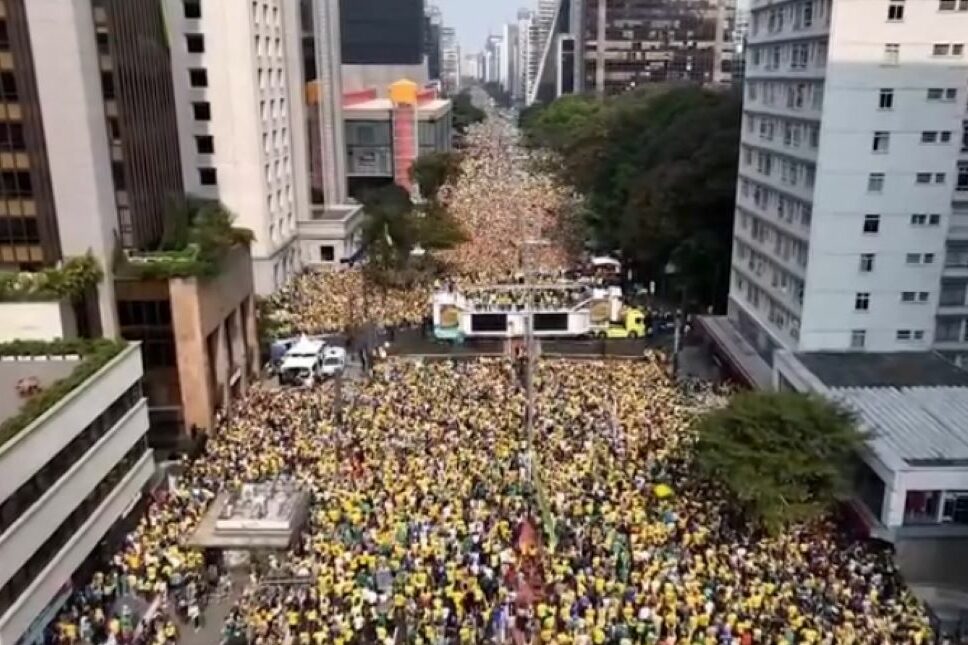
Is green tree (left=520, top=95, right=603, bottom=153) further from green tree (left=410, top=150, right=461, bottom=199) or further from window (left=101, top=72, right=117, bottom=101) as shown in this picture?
window (left=101, top=72, right=117, bottom=101)

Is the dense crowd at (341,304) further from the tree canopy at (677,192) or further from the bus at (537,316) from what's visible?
the tree canopy at (677,192)

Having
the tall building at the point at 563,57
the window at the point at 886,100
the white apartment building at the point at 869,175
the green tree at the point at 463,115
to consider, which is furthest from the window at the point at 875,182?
the tall building at the point at 563,57

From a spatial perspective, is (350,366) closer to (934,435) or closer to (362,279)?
(362,279)

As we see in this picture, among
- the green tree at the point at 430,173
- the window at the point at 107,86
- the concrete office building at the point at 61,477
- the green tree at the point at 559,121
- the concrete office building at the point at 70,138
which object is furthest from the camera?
the green tree at the point at 559,121

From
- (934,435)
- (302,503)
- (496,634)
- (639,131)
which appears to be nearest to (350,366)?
(302,503)

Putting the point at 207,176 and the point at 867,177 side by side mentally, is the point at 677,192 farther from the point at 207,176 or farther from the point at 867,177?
the point at 207,176

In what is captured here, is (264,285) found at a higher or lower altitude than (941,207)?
lower
